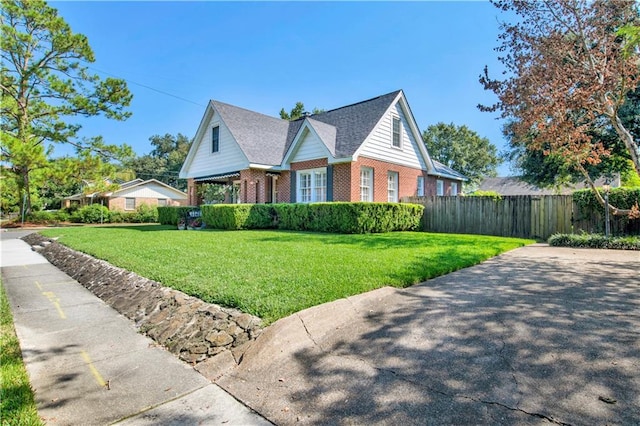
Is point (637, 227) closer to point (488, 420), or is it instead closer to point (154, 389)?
point (488, 420)

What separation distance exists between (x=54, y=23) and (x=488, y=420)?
30083 millimetres

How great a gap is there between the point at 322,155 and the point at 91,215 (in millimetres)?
26832

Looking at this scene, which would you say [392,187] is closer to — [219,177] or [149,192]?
[219,177]

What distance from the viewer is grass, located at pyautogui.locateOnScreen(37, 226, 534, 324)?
14.5 ft

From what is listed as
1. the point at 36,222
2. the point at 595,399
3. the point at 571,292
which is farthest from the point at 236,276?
the point at 36,222

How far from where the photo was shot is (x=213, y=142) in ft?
63.9

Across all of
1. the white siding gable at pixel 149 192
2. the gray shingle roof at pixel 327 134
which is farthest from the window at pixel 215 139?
the white siding gable at pixel 149 192

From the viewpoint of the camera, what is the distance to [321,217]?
13.4 metres

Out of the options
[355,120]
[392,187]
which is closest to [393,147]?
[392,187]

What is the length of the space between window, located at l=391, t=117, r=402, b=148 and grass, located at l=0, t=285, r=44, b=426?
16068 millimetres

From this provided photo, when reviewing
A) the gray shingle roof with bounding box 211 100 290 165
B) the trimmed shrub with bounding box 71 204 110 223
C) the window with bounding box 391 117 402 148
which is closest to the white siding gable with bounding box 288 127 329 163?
the gray shingle roof with bounding box 211 100 290 165

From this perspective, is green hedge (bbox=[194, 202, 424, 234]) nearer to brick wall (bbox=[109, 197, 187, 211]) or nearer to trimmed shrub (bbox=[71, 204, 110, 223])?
trimmed shrub (bbox=[71, 204, 110, 223])

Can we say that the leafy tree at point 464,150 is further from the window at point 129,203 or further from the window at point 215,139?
the window at point 129,203

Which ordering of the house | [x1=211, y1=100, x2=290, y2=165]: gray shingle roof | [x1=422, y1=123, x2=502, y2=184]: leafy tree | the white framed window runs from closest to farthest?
the house < the white framed window < [x1=211, y1=100, x2=290, y2=165]: gray shingle roof < [x1=422, y1=123, x2=502, y2=184]: leafy tree
